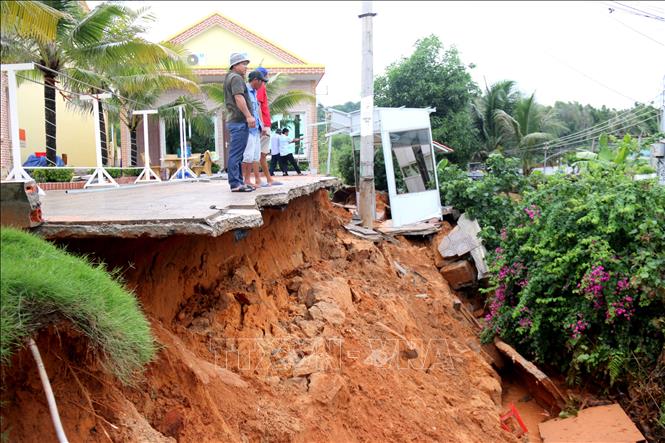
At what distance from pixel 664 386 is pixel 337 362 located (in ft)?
13.7

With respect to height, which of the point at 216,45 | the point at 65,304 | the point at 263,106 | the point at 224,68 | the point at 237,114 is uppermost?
the point at 216,45

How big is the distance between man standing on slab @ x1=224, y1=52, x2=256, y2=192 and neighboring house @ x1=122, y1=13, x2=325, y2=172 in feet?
43.8

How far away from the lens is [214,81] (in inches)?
807

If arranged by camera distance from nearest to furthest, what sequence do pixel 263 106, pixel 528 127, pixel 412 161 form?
pixel 263 106, pixel 412 161, pixel 528 127

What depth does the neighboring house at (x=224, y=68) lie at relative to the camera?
20.5 m

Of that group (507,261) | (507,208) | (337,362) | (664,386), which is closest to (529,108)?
(507,208)

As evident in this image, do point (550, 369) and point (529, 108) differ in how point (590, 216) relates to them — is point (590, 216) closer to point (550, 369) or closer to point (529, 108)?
point (550, 369)

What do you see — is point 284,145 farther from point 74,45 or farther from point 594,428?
point 594,428

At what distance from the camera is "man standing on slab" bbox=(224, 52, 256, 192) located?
6.46 m

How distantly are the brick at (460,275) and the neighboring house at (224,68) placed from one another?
10806 mm

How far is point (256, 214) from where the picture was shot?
4.62 m

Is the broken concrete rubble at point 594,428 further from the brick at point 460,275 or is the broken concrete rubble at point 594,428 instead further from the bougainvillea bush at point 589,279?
the brick at point 460,275

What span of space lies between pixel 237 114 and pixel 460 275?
5.68 m

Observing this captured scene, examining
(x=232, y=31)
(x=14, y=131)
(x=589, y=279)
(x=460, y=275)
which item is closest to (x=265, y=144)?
(x=14, y=131)
